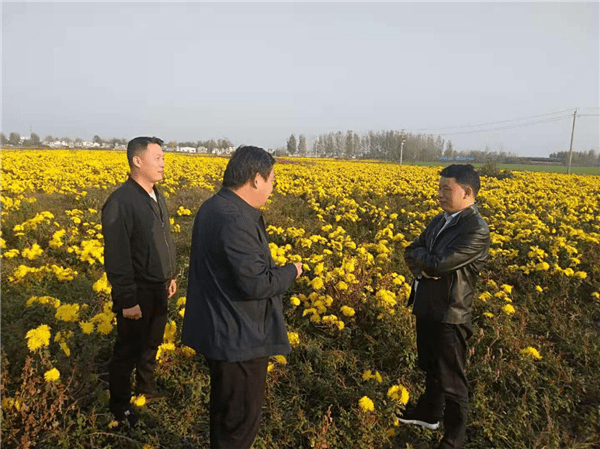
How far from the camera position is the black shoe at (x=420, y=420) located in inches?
119

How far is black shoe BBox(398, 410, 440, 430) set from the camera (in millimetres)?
3016

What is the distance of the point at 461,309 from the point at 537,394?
1838mm

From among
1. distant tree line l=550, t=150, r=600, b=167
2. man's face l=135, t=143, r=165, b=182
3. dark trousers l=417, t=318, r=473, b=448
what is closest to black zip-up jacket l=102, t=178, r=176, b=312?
man's face l=135, t=143, r=165, b=182

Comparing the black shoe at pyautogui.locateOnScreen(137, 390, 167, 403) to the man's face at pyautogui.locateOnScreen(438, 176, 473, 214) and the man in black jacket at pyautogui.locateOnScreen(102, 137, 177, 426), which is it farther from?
the man's face at pyautogui.locateOnScreen(438, 176, 473, 214)

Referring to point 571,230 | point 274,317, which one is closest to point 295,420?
point 274,317

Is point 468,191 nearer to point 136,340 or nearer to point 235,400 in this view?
point 235,400

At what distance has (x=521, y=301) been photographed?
17.6 feet

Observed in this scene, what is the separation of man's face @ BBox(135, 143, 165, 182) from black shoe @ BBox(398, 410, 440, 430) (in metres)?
2.81

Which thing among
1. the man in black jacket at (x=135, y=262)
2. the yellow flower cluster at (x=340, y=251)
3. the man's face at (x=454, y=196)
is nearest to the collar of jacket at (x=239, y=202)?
the man in black jacket at (x=135, y=262)

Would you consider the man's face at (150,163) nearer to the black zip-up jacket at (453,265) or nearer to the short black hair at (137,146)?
the short black hair at (137,146)

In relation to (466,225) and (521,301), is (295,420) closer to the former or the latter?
(466,225)

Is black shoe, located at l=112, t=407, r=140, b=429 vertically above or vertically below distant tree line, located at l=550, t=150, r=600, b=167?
below

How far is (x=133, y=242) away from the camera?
2.70 metres

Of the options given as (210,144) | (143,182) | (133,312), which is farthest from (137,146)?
(210,144)
